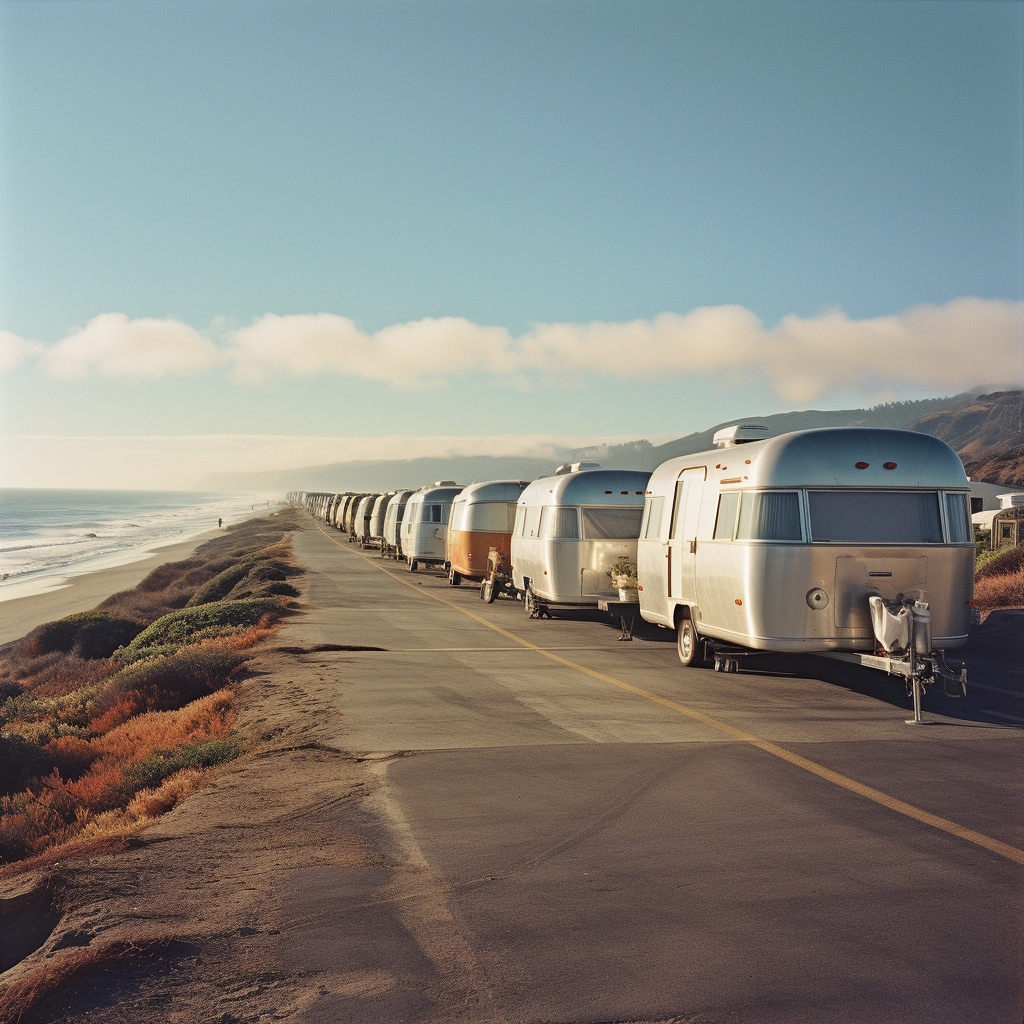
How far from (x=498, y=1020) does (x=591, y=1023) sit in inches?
15.2

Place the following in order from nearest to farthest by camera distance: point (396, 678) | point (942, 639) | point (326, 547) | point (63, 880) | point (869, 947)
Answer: point (869, 947) → point (63, 880) → point (942, 639) → point (396, 678) → point (326, 547)

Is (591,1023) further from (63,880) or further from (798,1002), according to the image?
(63,880)

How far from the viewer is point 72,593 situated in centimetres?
4606

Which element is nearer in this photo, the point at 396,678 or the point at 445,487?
the point at 396,678

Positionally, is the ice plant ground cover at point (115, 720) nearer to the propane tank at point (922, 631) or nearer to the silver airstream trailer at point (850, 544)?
the silver airstream trailer at point (850, 544)

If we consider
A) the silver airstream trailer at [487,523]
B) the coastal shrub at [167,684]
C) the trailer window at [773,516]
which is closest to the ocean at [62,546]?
the silver airstream trailer at [487,523]

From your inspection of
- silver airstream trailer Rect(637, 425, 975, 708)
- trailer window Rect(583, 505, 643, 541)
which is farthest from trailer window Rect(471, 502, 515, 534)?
silver airstream trailer Rect(637, 425, 975, 708)

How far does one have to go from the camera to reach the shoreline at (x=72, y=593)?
1427 inches

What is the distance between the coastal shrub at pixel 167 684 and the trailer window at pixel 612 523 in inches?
286

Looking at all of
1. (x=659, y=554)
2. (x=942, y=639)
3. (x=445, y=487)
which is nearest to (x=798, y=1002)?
(x=942, y=639)

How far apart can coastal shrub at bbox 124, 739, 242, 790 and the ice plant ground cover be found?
0.01 metres

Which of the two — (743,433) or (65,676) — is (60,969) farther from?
(65,676)

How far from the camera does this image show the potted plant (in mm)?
17500

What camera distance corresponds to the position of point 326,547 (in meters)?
53.7
